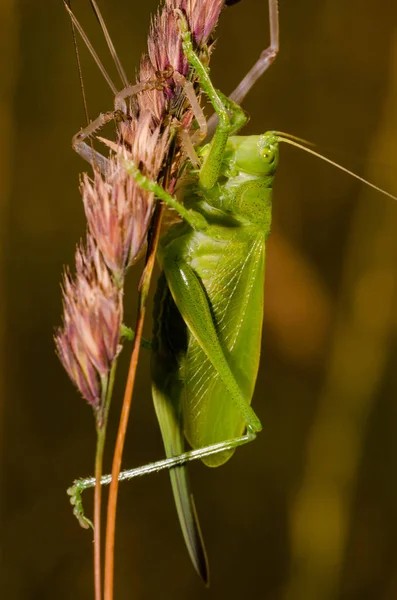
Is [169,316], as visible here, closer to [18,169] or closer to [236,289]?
[236,289]

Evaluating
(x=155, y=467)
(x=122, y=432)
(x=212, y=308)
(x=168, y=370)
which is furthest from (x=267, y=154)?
(x=122, y=432)

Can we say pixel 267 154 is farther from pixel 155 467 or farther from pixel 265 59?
pixel 155 467

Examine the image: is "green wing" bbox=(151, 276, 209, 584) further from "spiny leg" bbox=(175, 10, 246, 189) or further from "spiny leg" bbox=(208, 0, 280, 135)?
"spiny leg" bbox=(208, 0, 280, 135)

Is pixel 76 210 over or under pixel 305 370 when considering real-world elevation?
over

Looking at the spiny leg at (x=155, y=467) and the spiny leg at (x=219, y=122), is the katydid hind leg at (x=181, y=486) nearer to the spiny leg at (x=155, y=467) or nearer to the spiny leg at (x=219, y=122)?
the spiny leg at (x=155, y=467)

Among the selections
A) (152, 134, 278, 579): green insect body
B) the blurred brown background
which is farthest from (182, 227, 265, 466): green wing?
the blurred brown background

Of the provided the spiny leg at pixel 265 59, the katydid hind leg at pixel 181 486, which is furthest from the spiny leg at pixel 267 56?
the katydid hind leg at pixel 181 486

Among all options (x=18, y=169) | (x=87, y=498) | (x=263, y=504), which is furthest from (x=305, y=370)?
(x=18, y=169)
